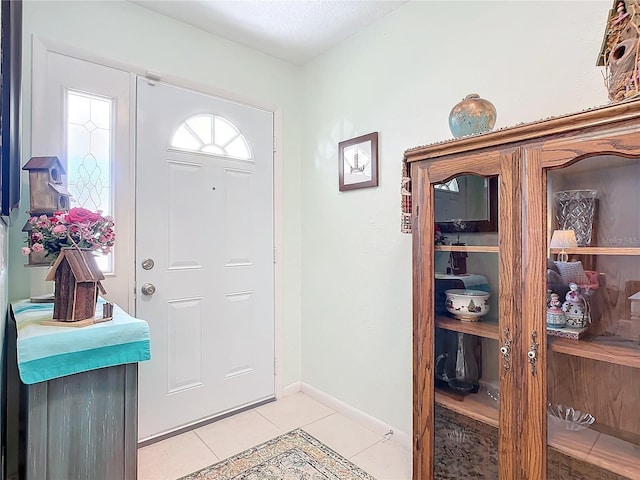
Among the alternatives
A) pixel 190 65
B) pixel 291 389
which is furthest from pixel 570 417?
pixel 190 65

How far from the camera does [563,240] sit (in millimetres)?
1157

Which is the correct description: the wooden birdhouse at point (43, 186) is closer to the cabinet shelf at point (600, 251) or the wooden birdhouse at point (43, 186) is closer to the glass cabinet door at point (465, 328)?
the glass cabinet door at point (465, 328)

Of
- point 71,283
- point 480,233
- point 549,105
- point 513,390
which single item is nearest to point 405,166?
point 480,233

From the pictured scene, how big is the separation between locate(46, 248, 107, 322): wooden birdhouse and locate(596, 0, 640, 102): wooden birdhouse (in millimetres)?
1802

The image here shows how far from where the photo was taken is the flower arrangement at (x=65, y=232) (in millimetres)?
1323

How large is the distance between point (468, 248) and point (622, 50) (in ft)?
2.47

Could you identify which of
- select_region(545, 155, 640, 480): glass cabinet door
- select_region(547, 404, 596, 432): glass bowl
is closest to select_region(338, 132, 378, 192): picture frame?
select_region(545, 155, 640, 480): glass cabinet door

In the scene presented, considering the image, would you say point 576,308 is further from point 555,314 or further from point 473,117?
point 473,117

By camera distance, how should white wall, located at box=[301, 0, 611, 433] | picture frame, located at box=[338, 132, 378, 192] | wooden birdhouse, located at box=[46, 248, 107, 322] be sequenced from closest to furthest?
1. wooden birdhouse, located at box=[46, 248, 107, 322]
2. white wall, located at box=[301, 0, 611, 433]
3. picture frame, located at box=[338, 132, 378, 192]

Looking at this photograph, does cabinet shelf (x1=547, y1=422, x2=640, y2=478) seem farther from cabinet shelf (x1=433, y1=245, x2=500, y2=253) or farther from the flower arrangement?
the flower arrangement

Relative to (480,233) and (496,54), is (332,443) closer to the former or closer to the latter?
(480,233)

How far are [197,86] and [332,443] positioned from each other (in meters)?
2.27

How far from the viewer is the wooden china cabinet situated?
1.07 m

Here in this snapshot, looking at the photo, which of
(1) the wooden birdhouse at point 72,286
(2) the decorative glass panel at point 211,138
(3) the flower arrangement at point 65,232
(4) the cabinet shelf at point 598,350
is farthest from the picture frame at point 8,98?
(4) the cabinet shelf at point 598,350
